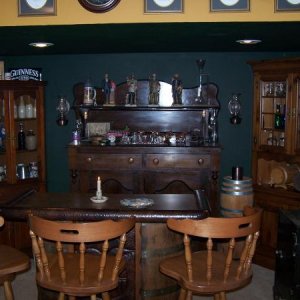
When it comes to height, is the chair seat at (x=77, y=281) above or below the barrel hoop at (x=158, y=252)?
below

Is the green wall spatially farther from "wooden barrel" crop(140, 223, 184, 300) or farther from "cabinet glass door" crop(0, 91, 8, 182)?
"wooden barrel" crop(140, 223, 184, 300)

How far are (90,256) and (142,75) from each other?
2.95m

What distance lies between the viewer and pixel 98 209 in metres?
2.96

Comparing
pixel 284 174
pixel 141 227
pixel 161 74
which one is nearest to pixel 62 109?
pixel 161 74

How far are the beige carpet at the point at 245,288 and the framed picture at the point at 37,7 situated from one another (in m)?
2.25

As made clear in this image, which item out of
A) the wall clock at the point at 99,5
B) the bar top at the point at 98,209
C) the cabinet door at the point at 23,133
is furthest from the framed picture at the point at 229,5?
the cabinet door at the point at 23,133

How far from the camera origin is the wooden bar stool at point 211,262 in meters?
2.61

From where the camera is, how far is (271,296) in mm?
3842

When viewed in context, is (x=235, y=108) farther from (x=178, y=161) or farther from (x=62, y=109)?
(x=62, y=109)

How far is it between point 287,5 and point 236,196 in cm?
195

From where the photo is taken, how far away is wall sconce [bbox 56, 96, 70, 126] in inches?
213

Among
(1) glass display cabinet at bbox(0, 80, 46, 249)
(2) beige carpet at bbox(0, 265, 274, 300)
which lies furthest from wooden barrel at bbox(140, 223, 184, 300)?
(1) glass display cabinet at bbox(0, 80, 46, 249)

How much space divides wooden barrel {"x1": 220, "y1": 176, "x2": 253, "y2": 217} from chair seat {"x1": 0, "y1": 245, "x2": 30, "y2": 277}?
7.13 ft

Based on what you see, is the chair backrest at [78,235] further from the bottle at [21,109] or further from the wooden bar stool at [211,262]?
the bottle at [21,109]
